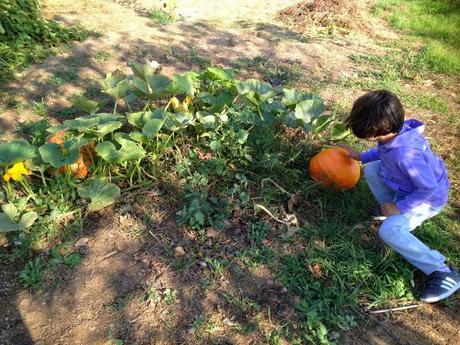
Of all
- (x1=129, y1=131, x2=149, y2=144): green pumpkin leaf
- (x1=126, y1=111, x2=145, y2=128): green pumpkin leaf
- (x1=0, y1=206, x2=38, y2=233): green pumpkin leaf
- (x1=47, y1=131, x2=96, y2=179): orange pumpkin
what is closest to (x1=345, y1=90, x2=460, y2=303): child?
(x1=129, y1=131, x2=149, y2=144): green pumpkin leaf

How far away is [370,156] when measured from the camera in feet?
9.30

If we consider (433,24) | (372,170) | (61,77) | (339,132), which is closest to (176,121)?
(339,132)

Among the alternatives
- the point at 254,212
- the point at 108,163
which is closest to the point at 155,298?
the point at 254,212

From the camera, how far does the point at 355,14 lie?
636 cm

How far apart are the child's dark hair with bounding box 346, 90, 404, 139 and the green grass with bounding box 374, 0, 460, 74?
3.27 meters

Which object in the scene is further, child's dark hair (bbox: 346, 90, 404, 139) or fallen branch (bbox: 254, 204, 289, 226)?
fallen branch (bbox: 254, 204, 289, 226)

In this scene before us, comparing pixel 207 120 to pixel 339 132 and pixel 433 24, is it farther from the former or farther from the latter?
pixel 433 24

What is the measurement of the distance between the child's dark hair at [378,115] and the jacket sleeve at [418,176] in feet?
0.60

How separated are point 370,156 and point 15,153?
7.70 ft

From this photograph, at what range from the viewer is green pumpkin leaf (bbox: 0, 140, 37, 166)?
101 inches

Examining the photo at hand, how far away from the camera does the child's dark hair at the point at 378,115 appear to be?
2.30 m

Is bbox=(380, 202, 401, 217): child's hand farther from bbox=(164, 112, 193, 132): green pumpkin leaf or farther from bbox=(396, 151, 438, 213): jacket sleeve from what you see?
bbox=(164, 112, 193, 132): green pumpkin leaf

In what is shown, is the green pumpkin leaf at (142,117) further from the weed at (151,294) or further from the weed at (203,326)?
the weed at (203,326)

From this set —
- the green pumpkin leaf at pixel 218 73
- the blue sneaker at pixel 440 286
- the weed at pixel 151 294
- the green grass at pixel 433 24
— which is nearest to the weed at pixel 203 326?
the weed at pixel 151 294
